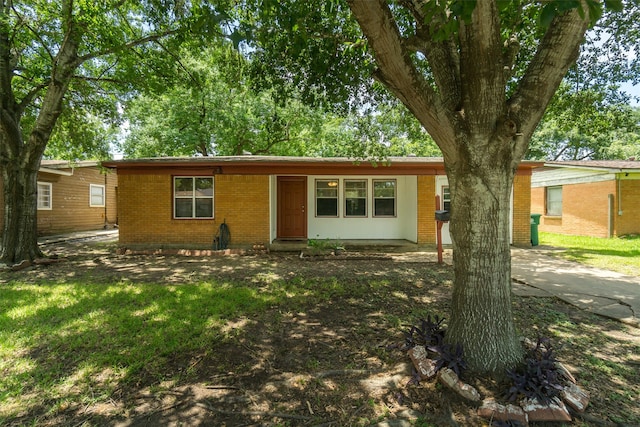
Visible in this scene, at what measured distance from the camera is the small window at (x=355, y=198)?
12023mm

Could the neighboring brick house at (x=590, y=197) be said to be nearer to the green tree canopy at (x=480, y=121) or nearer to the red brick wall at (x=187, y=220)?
the red brick wall at (x=187, y=220)

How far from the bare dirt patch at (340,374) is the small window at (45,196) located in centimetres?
1583

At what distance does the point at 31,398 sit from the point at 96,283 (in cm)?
422

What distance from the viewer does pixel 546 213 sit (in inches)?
661

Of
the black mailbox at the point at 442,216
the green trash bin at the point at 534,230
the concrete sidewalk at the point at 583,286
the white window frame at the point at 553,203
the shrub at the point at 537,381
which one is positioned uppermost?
the white window frame at the point at 553,203

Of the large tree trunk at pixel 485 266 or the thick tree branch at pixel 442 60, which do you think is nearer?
the large tree trunk at pixel 485 266

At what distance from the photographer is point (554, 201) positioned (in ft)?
53.6

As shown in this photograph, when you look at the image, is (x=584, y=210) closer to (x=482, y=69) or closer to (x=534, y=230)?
(x=534, y=230)

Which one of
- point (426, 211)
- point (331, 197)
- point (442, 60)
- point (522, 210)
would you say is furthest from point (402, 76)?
point (522, 210)

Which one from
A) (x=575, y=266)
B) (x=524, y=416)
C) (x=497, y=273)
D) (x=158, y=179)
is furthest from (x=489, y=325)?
(x=158, y=179)

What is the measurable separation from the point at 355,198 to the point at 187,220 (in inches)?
239

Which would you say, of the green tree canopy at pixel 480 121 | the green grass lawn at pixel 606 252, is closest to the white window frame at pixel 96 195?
the green tree canopy at pixel 480 121

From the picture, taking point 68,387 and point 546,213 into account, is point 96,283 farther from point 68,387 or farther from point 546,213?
point 546,213

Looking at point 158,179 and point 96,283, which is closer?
point 96,283
